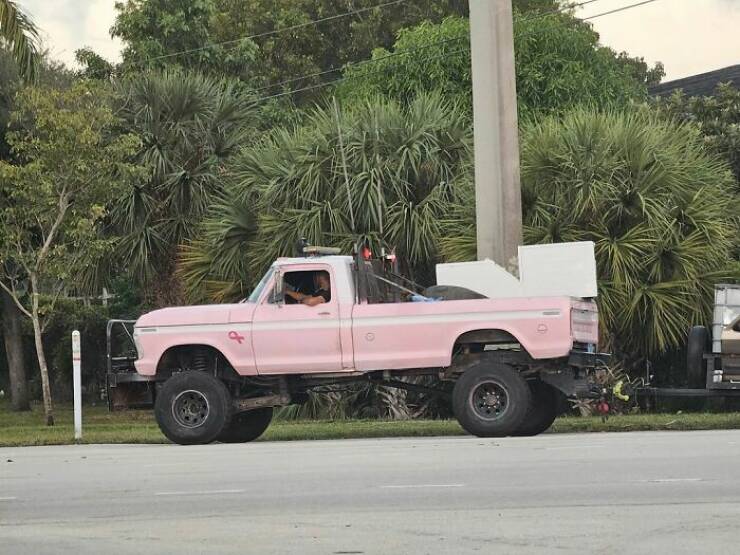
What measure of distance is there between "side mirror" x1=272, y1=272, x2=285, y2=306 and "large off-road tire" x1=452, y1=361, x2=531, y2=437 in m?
2.34

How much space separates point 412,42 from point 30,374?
43.1 feet

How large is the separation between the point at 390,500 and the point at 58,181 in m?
17.9

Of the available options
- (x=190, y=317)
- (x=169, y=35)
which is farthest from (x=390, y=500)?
(x=169, y=35)

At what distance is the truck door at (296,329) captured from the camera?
1809cm

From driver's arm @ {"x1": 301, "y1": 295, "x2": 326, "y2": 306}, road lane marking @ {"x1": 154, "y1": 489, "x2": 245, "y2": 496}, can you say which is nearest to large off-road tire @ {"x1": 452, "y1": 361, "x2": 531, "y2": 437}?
driver's arm @ {"x1": 301, "y1": 295, "x2": 326, "y2": 306}

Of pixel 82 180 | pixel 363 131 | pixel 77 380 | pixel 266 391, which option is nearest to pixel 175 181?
pixel 82 180

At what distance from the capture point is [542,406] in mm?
18562

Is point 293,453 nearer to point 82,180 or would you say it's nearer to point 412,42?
point 82,180

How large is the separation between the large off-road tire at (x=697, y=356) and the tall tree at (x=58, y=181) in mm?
10702

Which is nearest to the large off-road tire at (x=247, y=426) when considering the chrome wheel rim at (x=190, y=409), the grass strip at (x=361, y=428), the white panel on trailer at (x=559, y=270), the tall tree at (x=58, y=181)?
the grass strip at (x=361, y=428)

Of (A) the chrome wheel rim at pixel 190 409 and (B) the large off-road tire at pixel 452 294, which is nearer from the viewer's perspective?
(A) the chrome wheel rim at pixel 190 409

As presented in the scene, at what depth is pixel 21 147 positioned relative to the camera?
2698 centimetres

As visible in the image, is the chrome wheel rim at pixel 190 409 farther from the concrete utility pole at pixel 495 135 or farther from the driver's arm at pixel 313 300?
the concrete utility pole at pixel 495 135

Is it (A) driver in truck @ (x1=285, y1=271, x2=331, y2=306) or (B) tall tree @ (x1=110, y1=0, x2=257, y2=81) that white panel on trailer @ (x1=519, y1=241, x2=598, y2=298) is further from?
(B) tall tree @ (x1=110, y1=0, x2=257, y2=81)
